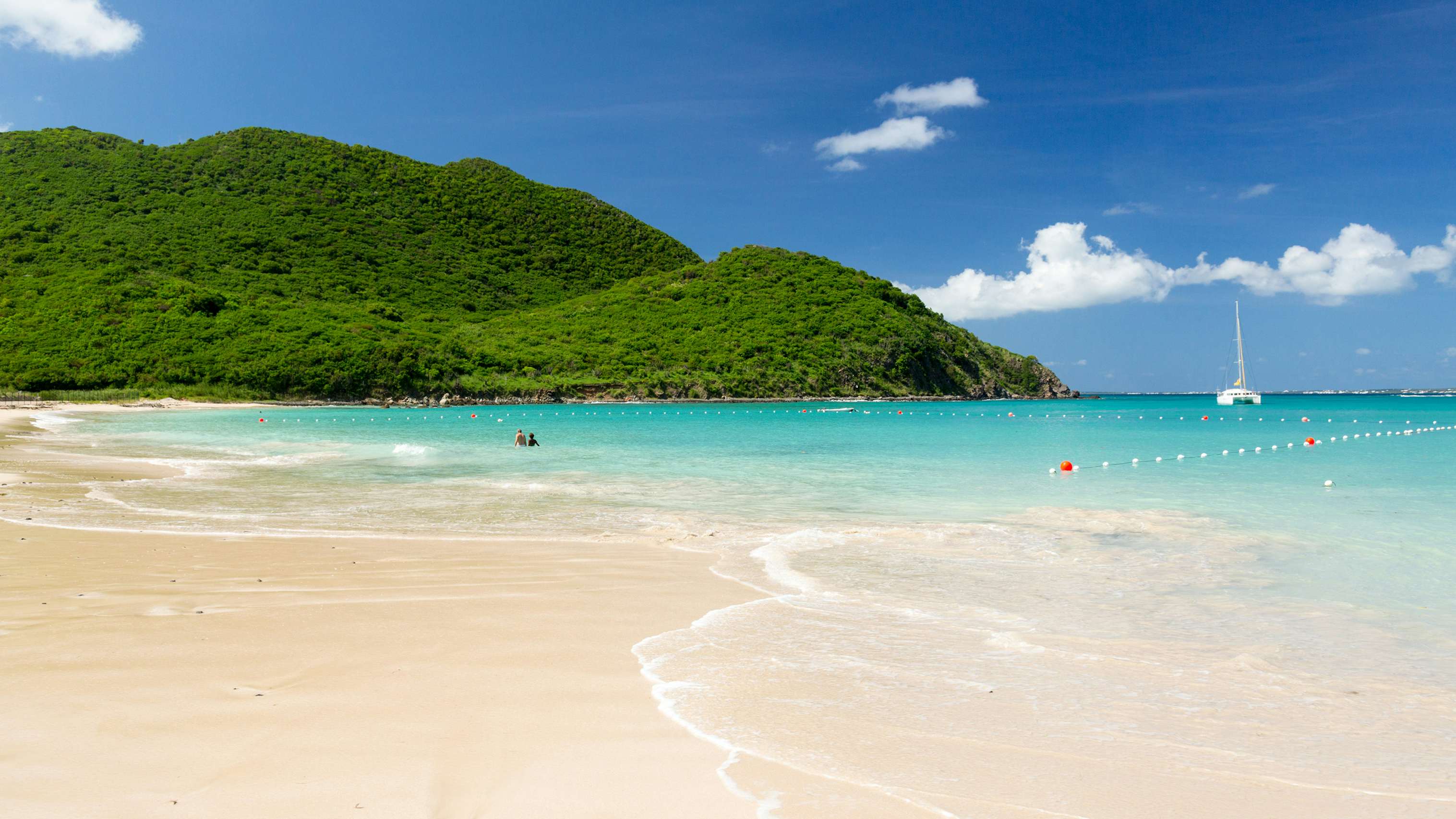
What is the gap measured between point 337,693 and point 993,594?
5524mm

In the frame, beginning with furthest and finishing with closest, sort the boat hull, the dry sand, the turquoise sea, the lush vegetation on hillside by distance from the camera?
the lush vegetation on hillside, the boat hull, the turquoise sea, the dry sand

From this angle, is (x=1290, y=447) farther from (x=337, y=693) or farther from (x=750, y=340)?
(x=750, y=340)

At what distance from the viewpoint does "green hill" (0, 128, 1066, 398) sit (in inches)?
2881

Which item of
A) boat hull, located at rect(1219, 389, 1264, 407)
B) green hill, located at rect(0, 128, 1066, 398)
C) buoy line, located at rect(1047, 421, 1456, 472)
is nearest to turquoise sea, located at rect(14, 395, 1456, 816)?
buoy line, located at rect(1047, 421, 1456, 472)

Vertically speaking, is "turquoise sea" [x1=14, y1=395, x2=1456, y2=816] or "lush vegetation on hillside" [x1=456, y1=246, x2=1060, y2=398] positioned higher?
"lush vegetation on hillside" [x1=456, y1=246, x2=1060, y2=398]

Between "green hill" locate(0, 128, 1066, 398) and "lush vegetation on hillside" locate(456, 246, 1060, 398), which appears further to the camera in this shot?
"lush vegetation on hillside" locate(456, 246, 1060, 398)

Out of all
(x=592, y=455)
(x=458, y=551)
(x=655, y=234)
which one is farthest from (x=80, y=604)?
(x=655, y=234)

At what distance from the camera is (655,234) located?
6004 inches

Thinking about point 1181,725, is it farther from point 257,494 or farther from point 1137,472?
point 1137,472

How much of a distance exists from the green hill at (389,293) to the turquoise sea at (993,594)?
54582 millimetres

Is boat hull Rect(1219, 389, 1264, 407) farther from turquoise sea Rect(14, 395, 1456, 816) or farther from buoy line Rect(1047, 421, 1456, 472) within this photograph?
turquoise sea Rect(14, 395, 1456, 816)

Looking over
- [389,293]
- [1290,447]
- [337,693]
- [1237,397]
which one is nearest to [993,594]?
[337,693]

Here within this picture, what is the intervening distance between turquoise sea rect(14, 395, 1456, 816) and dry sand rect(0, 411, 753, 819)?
0.48 meters

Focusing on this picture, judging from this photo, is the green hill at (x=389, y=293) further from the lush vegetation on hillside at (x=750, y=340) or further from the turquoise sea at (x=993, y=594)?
the turquoise sea at (x=993, y=594)
